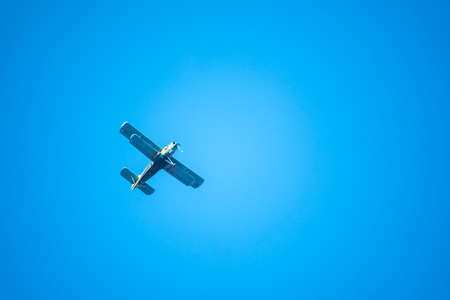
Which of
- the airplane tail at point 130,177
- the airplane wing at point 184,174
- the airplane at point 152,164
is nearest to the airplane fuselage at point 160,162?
the airplane at point 152,164

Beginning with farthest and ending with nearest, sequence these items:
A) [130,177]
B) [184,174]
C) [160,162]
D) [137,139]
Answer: [130,177] < [184,174] < [160,162] < [137,139]

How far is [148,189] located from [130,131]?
26.5 ft

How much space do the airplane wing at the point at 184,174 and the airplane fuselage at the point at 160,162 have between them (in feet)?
2.42

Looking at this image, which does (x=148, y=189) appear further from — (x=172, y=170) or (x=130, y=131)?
(x=130, y=131)

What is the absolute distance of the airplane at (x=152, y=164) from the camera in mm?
35188

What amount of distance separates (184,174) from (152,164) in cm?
334

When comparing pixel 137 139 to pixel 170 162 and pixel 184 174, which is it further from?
pixel 184 174

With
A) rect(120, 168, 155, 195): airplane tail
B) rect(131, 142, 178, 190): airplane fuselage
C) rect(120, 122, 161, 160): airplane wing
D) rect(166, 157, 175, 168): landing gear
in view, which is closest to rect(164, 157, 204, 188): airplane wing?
rect(166, 157, 175, 168): landing gear

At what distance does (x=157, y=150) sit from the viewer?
1411 inches

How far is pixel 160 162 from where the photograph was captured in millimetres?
36500

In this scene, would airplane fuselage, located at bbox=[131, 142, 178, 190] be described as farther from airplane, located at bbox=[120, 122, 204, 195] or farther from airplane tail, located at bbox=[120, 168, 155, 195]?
airplane tail, located at bbox=[120, 168, 155, 195]

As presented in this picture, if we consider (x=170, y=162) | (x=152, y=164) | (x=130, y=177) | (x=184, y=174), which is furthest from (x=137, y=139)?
(x=130, y=177)

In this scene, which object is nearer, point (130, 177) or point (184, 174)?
point (184, 174)

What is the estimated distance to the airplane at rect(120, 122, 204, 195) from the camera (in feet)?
115
